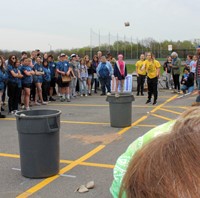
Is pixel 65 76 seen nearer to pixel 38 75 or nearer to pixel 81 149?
pixel 38 75

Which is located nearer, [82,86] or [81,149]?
[81,149]

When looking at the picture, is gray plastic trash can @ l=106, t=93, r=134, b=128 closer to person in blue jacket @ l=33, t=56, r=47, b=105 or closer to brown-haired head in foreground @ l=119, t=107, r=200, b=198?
person in blue jacket @ l=33, t=56, r=47, b=105

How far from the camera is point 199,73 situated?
1108 centimetres

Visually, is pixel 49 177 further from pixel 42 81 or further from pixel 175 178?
pixel 42 81

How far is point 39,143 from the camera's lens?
501 cm

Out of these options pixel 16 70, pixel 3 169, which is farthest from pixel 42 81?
pixel 3 169

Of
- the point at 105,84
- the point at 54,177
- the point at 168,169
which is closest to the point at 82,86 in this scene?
the point at 105,84

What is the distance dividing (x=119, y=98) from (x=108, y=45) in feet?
104

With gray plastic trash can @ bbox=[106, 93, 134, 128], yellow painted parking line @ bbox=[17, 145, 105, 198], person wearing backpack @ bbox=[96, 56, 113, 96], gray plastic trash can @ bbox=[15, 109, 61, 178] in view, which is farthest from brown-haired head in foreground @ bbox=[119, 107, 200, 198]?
person wearing backpack @ bbox=[96, 56, 113, 96]

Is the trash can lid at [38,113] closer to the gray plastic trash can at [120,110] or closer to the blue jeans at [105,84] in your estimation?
the gray plastic trash can at [120,110]

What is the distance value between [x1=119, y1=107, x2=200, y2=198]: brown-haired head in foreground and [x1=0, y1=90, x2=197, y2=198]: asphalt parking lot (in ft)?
7.63

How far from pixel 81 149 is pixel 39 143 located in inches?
73.7

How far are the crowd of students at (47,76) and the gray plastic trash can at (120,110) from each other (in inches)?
7.4

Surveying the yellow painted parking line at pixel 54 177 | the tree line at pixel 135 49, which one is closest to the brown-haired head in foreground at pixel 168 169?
the yellow painted parking line at pixel 54 177
